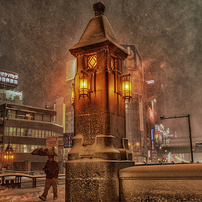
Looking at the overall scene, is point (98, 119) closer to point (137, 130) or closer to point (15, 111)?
point (15, 111)

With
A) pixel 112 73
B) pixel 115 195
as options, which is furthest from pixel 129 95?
pixel 115 195

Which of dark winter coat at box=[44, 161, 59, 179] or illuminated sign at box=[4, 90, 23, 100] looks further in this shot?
illuminated sign at box=[4, 90, 23, 100]

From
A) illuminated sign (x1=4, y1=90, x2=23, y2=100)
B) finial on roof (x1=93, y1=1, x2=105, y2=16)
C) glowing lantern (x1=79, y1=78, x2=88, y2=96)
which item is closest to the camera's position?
glowing lantern (x1=79, y1=78, x2=88, y2=96)

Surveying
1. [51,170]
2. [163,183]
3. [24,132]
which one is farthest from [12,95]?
[163,183]

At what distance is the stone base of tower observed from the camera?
6762 millimetres

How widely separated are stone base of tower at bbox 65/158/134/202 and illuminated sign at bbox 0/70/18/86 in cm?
8112

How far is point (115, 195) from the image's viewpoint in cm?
683

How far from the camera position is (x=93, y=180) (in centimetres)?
689

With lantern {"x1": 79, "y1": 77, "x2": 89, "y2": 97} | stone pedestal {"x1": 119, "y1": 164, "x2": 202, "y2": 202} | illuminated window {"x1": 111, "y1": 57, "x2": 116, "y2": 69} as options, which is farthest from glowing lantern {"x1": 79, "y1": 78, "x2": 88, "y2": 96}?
stone pedestal {"x1": 119, "y1": 164, "x2": 202, "y2": 202}

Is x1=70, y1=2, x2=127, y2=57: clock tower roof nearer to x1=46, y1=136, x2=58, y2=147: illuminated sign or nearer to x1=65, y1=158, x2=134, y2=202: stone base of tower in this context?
x1=65, y1=158, x2=134, y2=202: stone base of tower

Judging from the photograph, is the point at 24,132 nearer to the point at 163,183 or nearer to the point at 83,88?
the point at 83,88

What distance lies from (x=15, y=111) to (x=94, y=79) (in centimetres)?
5204

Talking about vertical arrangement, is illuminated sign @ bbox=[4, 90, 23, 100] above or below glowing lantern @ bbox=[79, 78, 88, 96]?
above

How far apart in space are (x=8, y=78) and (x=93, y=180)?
82722mm
